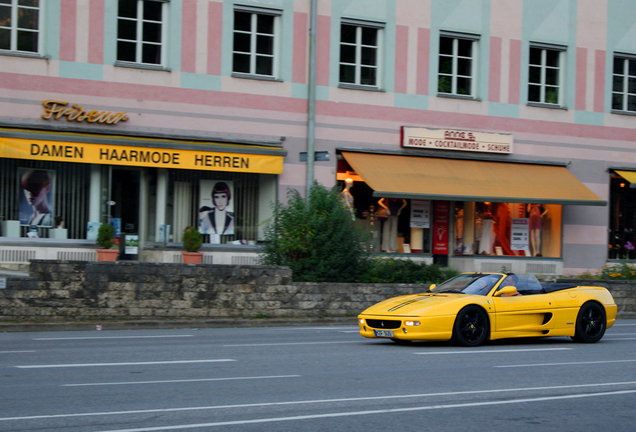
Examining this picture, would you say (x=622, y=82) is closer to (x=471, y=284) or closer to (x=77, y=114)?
(x=471, y=284)

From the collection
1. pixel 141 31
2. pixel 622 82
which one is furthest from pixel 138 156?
pixel 622 82

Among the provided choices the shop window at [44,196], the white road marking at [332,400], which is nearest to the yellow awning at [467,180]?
the shop window at [44,196]

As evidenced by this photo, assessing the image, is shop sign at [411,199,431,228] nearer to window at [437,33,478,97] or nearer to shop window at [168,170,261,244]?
window at [437,33,478,97]

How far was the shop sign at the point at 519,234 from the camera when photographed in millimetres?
25062

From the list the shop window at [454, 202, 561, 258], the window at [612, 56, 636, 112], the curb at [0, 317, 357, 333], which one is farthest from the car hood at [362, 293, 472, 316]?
the window at [612, 56, 636, 112]

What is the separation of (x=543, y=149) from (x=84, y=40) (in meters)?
15.1

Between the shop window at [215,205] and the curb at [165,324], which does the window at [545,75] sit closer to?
the shop window at [215,205]

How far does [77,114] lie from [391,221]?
10.0m

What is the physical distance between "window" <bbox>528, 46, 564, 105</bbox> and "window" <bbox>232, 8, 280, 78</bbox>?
30.0 feet

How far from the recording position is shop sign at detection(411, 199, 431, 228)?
944 inches

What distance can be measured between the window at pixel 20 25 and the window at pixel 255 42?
5.46 meters

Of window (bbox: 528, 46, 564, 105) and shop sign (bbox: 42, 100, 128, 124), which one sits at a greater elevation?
window (bbox: 528, 46, 564, 105)

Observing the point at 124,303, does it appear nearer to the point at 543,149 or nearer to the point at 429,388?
the point at 429,388

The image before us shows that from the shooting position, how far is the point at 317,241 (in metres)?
18.7
